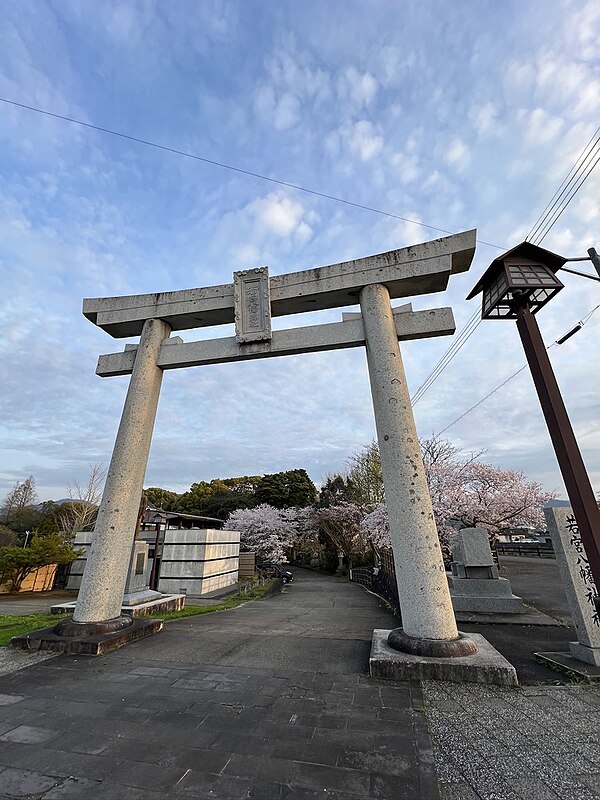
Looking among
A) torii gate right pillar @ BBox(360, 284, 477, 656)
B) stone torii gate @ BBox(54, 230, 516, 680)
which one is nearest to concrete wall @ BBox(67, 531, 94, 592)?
stone torii gate @ BBox(54, 230, 516, 680)

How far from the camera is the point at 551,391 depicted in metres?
5.00

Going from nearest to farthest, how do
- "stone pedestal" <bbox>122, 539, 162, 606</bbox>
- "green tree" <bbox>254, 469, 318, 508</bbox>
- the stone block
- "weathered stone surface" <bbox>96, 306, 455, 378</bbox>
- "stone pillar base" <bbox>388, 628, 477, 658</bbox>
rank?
"stone pillar base" <bbox>388, 628, 477, 658</bbox>, "weathered stone surface" <bbox>96, 306, 455, 378</bbox>, "stone pedestal" <bbox>122, 539, 162, 606</bbox>, the stone block, "green tree" <bbox>254, 469, 318, 508</bbox>

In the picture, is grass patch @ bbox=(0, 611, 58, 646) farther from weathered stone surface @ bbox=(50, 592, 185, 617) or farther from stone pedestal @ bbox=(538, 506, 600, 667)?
stone pedestal @ bbox=(538, 506, 600, 667)

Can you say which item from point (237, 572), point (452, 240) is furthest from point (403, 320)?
point (237, 572)

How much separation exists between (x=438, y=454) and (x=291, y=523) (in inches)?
640

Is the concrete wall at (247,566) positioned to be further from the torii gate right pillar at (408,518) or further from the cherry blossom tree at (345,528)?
the torii gate right pillar at (408,518)

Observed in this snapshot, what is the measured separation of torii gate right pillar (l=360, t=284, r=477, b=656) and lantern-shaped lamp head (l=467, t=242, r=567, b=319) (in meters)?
1.65

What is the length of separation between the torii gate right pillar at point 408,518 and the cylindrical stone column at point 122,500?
3954mm

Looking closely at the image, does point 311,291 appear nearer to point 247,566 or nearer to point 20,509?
point 247,566

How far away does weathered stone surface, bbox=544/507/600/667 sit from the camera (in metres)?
4.45

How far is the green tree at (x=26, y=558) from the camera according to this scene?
48.6ft

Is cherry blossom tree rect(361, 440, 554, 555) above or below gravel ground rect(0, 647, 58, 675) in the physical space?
above

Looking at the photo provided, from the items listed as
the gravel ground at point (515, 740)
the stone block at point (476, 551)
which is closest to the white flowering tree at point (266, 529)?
the stone block at point (476, 551)

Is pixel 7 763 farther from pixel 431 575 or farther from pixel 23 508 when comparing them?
pixel 23 508
